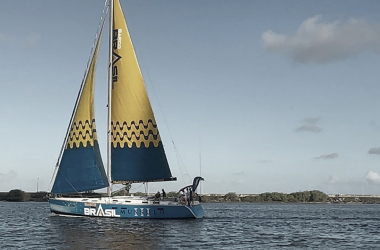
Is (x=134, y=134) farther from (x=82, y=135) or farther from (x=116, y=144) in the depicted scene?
(x=82, y=135)

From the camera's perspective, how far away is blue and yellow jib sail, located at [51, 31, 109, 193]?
2271 inches

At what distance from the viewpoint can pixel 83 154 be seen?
5847cm

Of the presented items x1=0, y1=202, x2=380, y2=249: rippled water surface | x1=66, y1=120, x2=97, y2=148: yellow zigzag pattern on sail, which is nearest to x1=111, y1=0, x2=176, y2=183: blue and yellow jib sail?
x1=66, y1=120, x2=97, y2=148: yellow zigzag pattern on sail

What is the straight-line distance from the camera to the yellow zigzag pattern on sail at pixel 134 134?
196 feet

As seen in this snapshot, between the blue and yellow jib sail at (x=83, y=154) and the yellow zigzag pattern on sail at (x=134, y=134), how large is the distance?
251 centimetres

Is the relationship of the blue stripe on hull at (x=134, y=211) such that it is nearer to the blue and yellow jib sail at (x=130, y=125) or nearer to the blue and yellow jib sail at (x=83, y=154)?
the blue and yellow jib sail at (x=83, y=154)

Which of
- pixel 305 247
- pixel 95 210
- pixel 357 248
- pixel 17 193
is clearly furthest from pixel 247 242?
pixel 17 193

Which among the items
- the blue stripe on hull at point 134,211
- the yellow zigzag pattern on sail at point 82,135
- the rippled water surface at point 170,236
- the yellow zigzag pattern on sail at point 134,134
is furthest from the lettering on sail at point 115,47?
the rippled water surface at point 170,236

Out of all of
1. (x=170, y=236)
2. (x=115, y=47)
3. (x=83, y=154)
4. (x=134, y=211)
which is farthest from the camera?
(x=115, y=47)

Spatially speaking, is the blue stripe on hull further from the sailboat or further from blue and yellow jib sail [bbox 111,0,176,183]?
blue and yellow jib sail [bbox 111,0,176,183]

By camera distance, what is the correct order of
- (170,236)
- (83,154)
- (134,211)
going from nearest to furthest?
(170,236) < (134,211) < (83,154)

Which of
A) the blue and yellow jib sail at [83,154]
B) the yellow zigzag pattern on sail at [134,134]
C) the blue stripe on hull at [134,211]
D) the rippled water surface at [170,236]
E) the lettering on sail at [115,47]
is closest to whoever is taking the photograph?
the rippled water surface at [170,236]

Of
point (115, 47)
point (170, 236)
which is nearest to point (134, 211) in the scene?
point (170, 236)

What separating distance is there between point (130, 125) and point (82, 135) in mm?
5566
